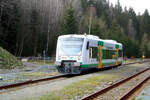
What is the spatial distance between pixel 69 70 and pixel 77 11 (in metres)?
55.6

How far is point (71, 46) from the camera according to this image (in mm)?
17984

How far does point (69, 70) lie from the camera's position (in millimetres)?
17672

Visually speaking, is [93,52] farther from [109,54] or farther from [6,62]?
[6,62]

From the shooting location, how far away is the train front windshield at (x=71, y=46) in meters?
17.8

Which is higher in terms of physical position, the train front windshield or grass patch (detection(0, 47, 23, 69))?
the train front windshield

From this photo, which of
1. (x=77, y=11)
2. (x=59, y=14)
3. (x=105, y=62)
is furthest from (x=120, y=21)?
(x=105, y=62)

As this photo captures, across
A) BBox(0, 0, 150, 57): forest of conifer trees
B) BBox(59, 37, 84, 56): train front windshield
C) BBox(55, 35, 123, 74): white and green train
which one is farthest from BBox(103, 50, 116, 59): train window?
BBox(0, 0, 150, 57): forest of conifer trees

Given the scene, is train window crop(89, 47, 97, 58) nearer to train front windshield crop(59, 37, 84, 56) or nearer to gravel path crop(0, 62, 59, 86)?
train front windshield crop(59, 37, 84, 56)

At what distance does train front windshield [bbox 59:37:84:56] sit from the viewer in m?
17.8

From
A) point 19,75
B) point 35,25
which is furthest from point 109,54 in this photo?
point 35,25

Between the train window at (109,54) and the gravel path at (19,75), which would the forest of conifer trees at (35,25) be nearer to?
the train window at (109,54)

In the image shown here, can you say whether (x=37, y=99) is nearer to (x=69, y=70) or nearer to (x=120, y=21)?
(x=69, y=70)

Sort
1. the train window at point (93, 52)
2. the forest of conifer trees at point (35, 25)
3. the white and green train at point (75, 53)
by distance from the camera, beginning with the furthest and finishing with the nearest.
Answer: the forest of conifer trees at point (35, 25)
the train window at point (93, 52)
the white and green train at point (75, 53)

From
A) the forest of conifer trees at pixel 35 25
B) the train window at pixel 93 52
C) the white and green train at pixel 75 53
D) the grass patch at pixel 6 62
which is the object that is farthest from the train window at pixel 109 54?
the forest of conifer trees at pixel 35 25
